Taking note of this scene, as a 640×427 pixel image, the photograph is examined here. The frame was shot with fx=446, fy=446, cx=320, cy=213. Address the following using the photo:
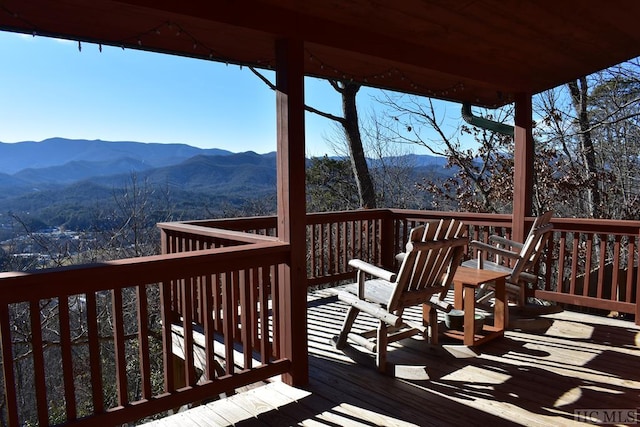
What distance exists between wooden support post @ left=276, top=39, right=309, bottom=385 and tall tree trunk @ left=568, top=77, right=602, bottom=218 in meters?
9.19

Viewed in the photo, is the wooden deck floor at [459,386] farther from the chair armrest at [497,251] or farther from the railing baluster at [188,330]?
the chair armrest at [497,251]

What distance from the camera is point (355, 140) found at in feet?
33.9

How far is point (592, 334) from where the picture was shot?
3.85 metres

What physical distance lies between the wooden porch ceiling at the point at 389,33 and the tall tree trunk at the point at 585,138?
6230mm

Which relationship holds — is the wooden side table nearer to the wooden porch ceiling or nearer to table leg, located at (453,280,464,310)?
table leg, located at (453,280,464,310)

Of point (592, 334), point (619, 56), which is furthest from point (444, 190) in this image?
point (592, 334)

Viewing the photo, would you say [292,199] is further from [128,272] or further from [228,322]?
[128,272]

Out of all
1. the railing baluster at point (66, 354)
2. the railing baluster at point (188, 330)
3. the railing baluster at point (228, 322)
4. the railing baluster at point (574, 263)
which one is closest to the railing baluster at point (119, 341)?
the railing baluster at point (66, 354)

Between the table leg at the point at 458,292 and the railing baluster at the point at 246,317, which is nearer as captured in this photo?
the railing baluster at the point at 246,317

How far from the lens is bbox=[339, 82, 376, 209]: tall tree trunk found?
33.1 ft

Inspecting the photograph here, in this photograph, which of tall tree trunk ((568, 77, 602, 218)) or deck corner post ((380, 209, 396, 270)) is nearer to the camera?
deck corner post ((380, 209, 396, 270))

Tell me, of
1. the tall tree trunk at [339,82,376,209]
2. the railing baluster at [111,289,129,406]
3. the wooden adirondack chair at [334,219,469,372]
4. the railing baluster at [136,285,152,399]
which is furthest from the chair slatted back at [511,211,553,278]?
the tall tree trunk at [339,82,376,209]

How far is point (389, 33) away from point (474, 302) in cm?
214

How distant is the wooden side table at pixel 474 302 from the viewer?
11.1ft
